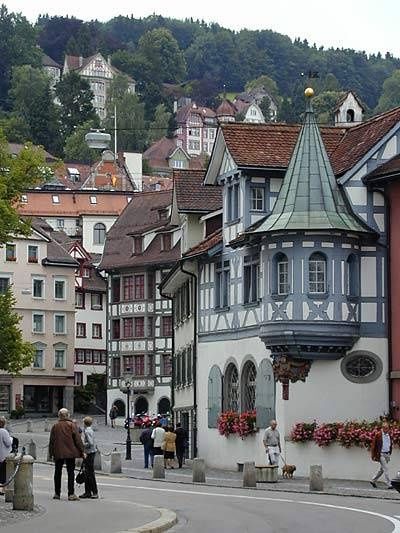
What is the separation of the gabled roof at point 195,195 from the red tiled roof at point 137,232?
1324 inches

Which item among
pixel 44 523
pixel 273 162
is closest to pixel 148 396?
pixel 273 162

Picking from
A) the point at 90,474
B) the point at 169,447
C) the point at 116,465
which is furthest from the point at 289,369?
the point at 90,474

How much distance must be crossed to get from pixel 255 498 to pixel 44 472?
15.0 metres

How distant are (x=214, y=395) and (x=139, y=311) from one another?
4827 cm

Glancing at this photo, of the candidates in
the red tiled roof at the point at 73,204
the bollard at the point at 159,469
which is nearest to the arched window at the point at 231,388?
the bollard at the point at 159,469

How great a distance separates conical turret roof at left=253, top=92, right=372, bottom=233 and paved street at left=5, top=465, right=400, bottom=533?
9.86 meters

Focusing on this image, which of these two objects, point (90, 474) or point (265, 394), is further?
point (265, 394)

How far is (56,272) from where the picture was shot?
372 feet

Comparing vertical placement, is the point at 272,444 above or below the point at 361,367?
below

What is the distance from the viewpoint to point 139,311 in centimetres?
10456

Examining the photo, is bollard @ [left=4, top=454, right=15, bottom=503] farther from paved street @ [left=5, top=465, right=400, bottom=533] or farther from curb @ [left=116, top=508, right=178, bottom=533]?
curb @ [left=116, top=508, right=178, bottom=533]

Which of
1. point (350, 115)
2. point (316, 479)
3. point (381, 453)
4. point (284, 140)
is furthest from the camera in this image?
point (350, 115)

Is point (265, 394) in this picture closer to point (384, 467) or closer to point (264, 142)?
point (384, 467)

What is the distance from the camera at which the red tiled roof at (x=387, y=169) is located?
4919 cm
